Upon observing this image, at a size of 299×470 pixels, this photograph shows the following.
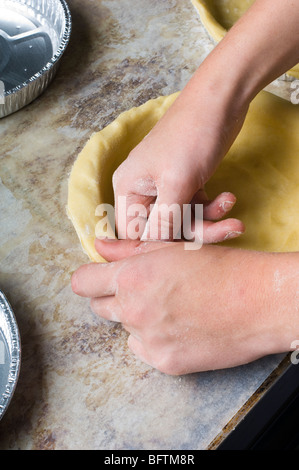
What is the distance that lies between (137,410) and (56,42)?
2.88ft

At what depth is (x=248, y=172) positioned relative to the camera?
42.1 inches

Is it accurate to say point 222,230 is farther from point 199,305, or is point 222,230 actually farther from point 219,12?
point 219,12

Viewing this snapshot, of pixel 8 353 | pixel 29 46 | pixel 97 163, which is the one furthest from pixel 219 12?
pixel 8 353

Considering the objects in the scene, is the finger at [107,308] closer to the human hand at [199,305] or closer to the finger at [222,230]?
the human hand at [199,305]

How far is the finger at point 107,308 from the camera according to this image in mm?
859

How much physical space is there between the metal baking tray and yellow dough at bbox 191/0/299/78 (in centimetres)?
81

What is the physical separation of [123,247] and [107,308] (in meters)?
0.10

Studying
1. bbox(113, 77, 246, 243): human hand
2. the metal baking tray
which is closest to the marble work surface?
the metal baking tray

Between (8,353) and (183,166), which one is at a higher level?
(183,166)

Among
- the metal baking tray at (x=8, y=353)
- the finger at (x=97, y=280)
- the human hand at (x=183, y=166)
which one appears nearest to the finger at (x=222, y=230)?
the human hand at (x=183, y=166)

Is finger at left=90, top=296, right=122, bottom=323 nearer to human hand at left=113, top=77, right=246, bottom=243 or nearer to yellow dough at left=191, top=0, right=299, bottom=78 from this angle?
human hand at left=113, top=77, right=246, bottom=243

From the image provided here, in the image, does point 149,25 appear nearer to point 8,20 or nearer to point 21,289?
point 8,20

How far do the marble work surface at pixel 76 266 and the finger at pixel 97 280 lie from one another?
9 cm

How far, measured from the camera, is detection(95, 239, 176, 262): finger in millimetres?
884
